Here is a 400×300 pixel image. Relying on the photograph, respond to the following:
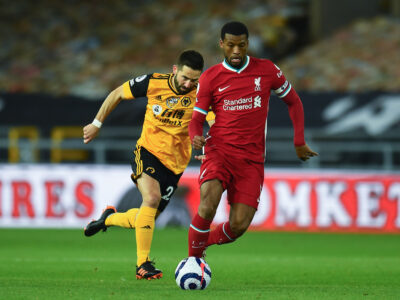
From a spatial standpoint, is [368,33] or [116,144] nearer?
[116,144]

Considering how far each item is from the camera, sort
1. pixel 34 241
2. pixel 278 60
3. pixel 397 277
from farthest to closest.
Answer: pixel 278 60
pixel 34 241
pixel 397 277

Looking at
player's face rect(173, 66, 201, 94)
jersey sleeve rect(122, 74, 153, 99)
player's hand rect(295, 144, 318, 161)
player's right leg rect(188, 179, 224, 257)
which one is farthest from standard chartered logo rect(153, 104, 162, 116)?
player's hand rect(295, 144, 318, 161)

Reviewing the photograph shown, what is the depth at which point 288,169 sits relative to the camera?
16.7 meters

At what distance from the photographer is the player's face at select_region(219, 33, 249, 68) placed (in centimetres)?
776

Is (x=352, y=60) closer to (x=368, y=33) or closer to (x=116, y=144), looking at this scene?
(x=368, y=33)

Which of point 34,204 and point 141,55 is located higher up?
point 141,55

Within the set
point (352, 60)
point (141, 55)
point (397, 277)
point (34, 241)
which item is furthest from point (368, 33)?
point (397, 277)

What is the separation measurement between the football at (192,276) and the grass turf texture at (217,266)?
89 millimetres

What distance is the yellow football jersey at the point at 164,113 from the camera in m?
8.62

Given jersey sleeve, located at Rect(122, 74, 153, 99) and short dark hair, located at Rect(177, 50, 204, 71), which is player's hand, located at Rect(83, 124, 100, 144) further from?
short dark hair, located at Rect(177, 50, 204, 71)

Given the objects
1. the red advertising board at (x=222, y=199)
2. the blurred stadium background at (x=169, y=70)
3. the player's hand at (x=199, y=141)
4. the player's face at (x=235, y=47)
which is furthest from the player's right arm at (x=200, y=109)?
the blurred stadium background at (x=169, y=70)

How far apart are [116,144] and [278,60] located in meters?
7.37

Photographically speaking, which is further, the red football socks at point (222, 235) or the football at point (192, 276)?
the red football socks at point (222, 235)

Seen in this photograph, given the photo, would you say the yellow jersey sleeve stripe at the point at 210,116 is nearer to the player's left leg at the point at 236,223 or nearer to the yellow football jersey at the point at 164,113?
the yellow football jersey at the point at 164,113
